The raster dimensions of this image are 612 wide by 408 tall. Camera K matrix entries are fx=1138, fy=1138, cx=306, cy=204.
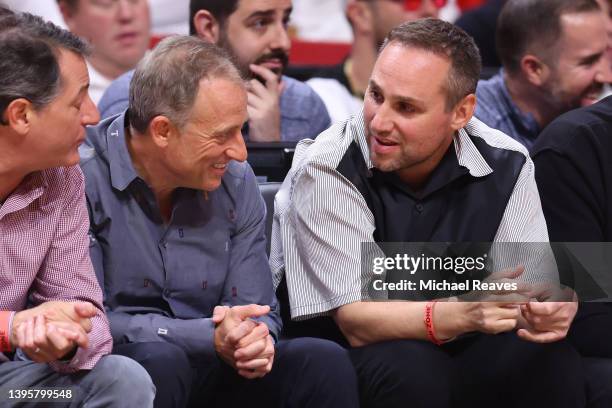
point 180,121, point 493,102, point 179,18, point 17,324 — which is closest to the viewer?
point 17,324

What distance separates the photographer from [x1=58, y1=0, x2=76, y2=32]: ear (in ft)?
13.8

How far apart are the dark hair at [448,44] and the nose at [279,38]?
95cm

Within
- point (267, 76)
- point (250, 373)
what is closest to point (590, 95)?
point (267, 76)

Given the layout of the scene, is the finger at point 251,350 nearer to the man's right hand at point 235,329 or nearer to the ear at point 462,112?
the man's right hand at point 235,329

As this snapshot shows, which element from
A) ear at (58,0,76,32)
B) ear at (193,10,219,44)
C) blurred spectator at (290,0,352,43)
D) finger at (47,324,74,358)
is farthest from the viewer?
blurred spectator at (290,0,352,43)

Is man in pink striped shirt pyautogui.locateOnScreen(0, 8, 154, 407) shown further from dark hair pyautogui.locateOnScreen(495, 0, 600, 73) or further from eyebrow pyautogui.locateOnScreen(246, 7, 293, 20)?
dark hair pyautogui.locateOnScreen(495, 0, 600, 73)

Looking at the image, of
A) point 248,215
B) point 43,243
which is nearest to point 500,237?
point 248,215

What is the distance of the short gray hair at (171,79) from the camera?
99.1 inches

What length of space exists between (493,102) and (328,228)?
1.31 meters

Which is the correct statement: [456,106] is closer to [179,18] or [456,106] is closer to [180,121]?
[180,121]

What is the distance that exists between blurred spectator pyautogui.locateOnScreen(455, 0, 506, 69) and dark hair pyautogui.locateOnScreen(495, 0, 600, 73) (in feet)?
2.35

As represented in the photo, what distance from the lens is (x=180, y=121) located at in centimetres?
253

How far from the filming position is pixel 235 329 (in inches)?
96.3

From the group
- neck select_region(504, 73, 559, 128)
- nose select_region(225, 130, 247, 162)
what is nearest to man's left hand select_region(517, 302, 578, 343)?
nose select_region(225, 130, 247, 162)
